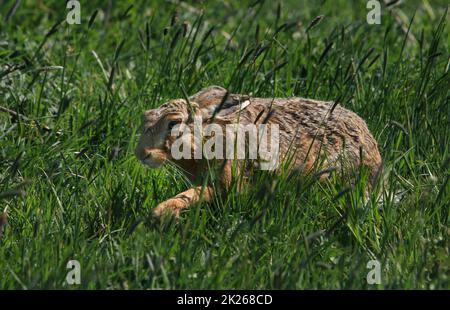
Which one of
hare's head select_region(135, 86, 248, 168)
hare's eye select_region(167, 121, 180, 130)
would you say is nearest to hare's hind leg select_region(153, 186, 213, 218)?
hare's head select_region(135, 86, 248, 168)

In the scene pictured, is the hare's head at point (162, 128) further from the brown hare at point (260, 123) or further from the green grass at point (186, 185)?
the green grass at point (186, 185)

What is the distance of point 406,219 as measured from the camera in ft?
16.8

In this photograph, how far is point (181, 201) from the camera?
5.09 meters

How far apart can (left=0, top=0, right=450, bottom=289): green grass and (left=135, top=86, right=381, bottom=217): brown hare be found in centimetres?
13

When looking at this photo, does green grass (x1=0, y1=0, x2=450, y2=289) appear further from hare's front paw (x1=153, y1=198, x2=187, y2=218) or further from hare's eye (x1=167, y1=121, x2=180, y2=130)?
hare's eye (x1=167, y1=121, x2=180, y2=130)

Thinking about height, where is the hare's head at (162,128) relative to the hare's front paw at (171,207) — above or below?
above

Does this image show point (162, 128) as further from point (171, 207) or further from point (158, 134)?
point (171, 207)

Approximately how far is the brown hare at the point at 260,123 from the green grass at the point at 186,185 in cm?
13

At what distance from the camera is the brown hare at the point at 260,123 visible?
5.11 metres

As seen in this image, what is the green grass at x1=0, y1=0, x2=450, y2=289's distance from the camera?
177 inches

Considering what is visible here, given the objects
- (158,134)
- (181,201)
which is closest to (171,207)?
(181,201)

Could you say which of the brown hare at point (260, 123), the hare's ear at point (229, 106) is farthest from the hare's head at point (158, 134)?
the hare's ear at point (229, 106)
